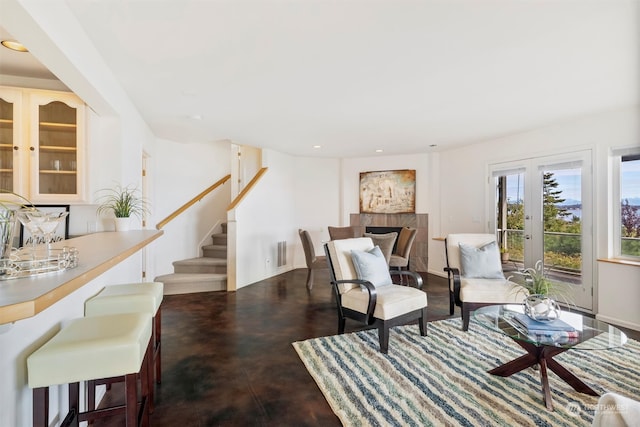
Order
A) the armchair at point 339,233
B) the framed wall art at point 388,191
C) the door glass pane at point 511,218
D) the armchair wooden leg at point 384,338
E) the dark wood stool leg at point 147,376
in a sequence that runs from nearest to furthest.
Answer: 1. the dark wood stool leg at point 147,376
2. the armchair wooden leg at point 384,338
3. the door glass pane at point 511,218
4. the armchair at point 339,233
5. the framed wall art at point 388,191

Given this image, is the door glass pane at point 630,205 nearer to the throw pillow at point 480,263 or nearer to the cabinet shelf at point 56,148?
the throw pillow at point 480,263

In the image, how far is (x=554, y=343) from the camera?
1.96 meters

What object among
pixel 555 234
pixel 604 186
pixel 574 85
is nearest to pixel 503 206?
pixel 555 234

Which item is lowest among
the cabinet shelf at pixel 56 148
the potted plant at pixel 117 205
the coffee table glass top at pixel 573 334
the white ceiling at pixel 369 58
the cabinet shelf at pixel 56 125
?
the coffee table glass top at pixel 573 334

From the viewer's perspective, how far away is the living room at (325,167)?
2.16 meters

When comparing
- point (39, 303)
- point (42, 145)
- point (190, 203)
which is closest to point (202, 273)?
point (190, 203)

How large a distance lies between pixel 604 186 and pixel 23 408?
17.5ft

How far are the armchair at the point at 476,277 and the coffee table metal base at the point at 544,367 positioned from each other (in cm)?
69

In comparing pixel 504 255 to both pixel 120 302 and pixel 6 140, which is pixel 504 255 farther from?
pixel 6 140

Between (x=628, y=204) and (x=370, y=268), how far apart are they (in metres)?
3.19

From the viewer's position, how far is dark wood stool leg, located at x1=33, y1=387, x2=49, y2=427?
1.14 meters

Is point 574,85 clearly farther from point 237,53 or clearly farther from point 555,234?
point 237,53

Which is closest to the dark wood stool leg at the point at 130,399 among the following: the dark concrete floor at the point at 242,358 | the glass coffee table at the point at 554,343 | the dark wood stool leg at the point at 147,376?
the dark wood stool leg at the point at 147,376

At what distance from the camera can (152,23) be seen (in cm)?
187
